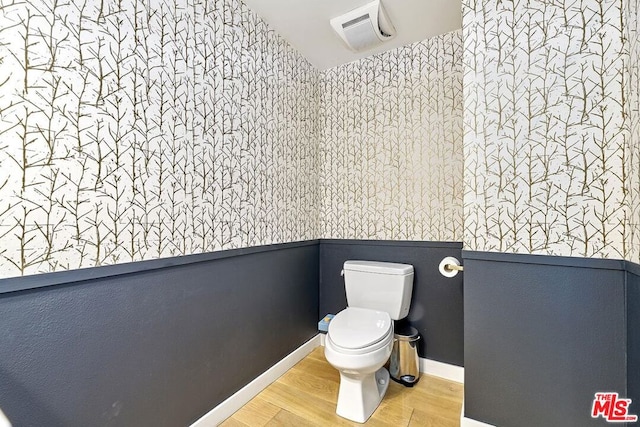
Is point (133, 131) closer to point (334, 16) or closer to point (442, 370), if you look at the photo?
point (334, 16)

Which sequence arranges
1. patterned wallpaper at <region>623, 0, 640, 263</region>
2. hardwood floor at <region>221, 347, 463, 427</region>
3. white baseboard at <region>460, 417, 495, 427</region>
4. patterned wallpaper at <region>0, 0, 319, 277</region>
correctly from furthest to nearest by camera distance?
1. hardwood floor at <region>221, 347, 463, 427</region>
2. white baseboard at <region>460, 417, 495, 427</region>
3. patterned wallpaper at <region>623, 0, 640, 263</region>
4. patterned wallpaper at <region>0, 0, 319, 277</region>

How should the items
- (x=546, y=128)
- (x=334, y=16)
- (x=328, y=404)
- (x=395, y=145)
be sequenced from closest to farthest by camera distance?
1. (x=546, y=128)
2. (x=328, y=404)
3. (x=334, y=16)
4. (x=395, y=145)

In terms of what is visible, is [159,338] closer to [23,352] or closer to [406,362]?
[23,352]

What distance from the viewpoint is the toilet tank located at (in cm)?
187

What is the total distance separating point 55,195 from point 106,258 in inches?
10.8

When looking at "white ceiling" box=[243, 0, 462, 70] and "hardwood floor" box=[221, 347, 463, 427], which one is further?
"white ceiling" box=[243, 0, 462, 70]

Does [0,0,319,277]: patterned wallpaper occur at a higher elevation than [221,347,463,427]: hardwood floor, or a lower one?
higher

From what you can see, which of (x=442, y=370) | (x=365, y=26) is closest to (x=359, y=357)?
(x=442, y=370)

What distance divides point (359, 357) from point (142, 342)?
39.2 inches

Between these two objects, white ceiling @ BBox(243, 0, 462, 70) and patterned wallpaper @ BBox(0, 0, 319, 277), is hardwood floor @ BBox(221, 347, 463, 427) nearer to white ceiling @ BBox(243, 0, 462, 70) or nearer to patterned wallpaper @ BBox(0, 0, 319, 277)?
patterned wallpaper @ BBox(0, 0, 319, 277)

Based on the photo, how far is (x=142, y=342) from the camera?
118 centimetres

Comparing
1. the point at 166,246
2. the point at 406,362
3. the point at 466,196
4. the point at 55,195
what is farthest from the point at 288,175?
the point at 406,362

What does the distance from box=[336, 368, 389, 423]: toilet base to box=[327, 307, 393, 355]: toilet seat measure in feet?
0.63

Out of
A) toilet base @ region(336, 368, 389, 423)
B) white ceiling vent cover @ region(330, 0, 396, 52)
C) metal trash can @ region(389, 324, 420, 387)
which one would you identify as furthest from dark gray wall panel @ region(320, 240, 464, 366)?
white ceiling vent cover @ region(330, 0, 396, 52)
